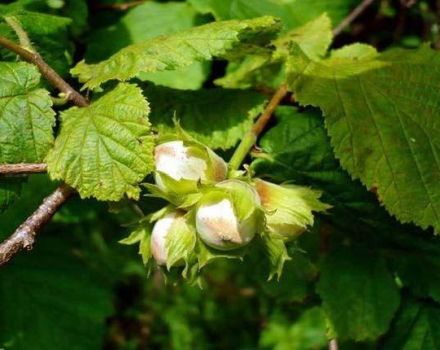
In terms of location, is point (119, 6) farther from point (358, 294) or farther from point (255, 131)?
point (358, 294)

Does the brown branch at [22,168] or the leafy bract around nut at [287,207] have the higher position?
the brown branch at [22,168]

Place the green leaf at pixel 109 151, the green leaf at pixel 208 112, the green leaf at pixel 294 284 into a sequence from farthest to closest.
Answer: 1. the green leaf at pixel 294 284
2. the green leaf at pixel 208 112
3. the green leaf at pixel 109 151

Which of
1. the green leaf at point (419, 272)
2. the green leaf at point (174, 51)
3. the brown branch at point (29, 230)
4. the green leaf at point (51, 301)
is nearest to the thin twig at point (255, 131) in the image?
the green leaf at point (174, 51)

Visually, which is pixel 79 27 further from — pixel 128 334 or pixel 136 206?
pixel 128 334

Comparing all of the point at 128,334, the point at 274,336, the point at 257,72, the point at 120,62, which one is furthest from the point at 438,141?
the point at 128,334

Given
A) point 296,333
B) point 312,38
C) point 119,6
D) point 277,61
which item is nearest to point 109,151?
point 277,61

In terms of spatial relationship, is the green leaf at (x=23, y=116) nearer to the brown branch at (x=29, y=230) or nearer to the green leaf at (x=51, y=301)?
the brown branch at (x=29, y=230)

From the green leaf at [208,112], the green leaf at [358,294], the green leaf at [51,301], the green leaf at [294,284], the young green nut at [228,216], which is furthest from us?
the green leaf at [51,301]
